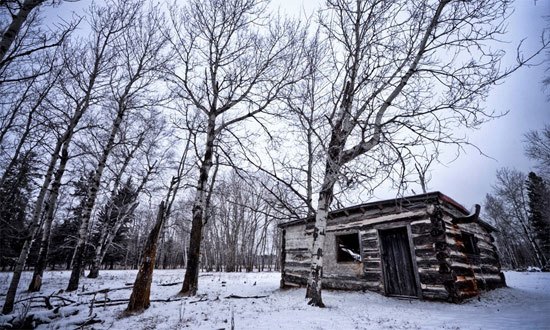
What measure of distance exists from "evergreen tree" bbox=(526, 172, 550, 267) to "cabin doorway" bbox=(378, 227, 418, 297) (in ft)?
87.1

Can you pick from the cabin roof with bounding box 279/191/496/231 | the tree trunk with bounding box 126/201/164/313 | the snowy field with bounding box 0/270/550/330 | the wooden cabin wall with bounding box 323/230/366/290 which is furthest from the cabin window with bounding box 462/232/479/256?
the tree trunk with bounding box 126/201/164/313

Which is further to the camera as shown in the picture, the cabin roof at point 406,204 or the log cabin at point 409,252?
the cabin roof at point 406,204

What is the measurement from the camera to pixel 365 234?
9.71 metres

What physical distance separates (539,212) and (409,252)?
96.3 ft

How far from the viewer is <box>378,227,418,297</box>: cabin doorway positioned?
28.3 ft

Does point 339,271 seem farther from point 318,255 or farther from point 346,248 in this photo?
point 318,255

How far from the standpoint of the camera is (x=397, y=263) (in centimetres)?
896

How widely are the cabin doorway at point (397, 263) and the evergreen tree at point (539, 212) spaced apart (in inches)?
1046

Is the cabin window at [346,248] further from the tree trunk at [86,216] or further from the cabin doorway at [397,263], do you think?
the tree trunk at [86,216]

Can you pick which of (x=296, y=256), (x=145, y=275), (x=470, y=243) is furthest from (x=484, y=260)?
(x=145, y=275)

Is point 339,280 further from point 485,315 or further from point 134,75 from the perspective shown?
point 134,75

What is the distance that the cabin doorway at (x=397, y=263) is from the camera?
862 cm

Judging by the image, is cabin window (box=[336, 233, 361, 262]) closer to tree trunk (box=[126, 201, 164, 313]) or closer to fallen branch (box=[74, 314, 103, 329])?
tree trunk (box=[126, 201, 164, 313])

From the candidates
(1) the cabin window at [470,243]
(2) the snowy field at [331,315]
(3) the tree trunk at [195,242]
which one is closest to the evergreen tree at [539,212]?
(1) the cabin window at [470,243]
